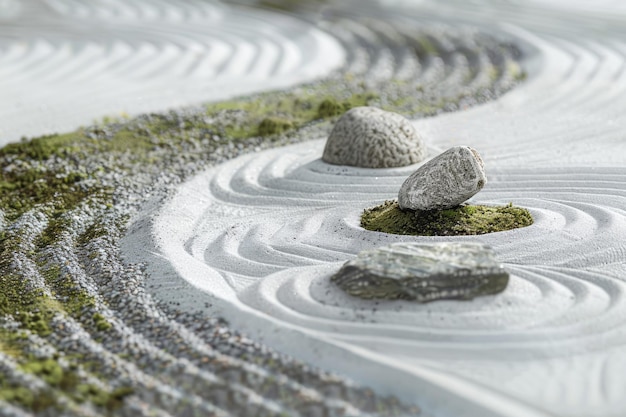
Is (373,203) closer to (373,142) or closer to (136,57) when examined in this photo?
(373,142)

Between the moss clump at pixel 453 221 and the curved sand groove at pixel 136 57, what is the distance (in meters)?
4.09

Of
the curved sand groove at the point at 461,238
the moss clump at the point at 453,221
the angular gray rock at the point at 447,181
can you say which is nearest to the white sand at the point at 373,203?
the curved sand groove at the point at 461,238

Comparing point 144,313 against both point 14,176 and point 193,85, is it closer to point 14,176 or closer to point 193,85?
point 14,176

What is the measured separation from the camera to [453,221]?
215 inches

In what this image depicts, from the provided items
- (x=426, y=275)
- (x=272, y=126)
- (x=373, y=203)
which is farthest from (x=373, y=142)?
(x=426, y=275)

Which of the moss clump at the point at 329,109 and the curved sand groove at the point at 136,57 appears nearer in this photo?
the moss clump at the point at 329,109

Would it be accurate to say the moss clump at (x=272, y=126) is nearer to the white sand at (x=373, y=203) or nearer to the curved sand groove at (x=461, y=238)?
the curved sand groove at (x=461, y=238)

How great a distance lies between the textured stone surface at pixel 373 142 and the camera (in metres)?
7.04

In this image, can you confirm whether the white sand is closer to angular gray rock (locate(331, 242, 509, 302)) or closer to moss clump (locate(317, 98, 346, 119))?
angular gray rock (locate(331, 242, 509, 302))

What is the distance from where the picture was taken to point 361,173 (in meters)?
6.95

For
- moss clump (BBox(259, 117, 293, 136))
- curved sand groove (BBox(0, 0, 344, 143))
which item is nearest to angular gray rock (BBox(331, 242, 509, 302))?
moss clump (BBox(259, 117, 293, 136))

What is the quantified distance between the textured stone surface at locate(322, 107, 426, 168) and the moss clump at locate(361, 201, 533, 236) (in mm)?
1374

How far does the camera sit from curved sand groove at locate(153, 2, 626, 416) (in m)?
3.91

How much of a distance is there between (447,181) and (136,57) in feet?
22.3
